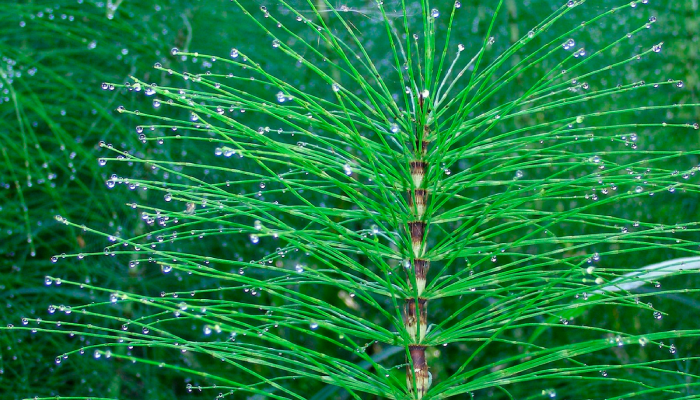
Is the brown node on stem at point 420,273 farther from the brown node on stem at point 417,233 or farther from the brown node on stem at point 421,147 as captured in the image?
the brown node on stem at point 421,147

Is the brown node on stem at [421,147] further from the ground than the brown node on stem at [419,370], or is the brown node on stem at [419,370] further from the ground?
the brown node on stem at [421,147]

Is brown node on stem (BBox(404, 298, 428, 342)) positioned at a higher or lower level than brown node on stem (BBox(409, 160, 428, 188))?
lower

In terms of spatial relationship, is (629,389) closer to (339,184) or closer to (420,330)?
(420,330)

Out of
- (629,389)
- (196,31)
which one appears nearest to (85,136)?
(196,31)

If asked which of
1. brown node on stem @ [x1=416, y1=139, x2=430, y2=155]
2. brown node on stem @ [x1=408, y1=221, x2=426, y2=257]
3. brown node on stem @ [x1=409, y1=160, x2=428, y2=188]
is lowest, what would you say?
brown node on stem @ [x1=408, y1=221, x2=426, y2=257]

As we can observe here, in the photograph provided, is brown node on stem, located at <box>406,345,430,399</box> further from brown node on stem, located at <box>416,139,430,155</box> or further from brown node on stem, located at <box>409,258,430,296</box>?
brown node on stem, located at <box>416,139,430,155</box>

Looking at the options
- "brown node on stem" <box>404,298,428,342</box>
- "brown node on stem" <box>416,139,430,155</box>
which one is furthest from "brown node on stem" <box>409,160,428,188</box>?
"brown node on stem" <box>404,298,428,342</box>

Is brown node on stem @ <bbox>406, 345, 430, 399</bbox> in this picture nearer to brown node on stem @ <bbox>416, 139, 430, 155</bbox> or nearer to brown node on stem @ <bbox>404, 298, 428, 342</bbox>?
brown node on stem @ <bbox>404, 298, 428, 342</bbox>

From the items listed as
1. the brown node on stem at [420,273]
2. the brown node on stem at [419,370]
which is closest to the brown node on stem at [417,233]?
the brown node on stem at [420,273]

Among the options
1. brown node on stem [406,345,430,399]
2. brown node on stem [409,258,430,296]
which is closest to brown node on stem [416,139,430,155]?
brown node on stem [409,258,430,296]

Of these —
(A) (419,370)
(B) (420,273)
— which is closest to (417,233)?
(B) (420,273)

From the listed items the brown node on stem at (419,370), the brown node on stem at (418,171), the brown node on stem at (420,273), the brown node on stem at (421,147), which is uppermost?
the brown node on stem at (421,147)
